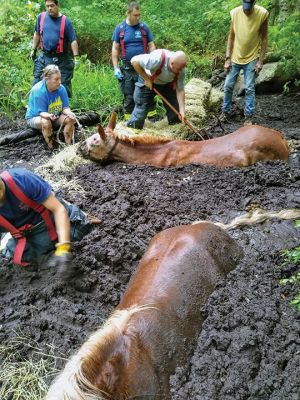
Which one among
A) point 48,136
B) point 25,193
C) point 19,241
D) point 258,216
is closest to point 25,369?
point 19,241

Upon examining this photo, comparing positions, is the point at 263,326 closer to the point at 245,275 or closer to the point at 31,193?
the point at 245,275

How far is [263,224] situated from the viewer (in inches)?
166

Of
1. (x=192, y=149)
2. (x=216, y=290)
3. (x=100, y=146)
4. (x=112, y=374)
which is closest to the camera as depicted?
(x=112, y=374)

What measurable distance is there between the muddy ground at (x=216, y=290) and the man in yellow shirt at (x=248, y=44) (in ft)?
Result: 6.02

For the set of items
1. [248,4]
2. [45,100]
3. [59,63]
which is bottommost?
[45,100]

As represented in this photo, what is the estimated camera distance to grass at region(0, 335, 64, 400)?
2561mm

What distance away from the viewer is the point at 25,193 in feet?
10.5

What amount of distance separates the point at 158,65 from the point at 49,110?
5.95 ft

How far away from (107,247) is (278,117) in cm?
534

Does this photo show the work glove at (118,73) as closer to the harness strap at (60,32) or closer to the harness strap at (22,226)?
the harness strap at (60,32)

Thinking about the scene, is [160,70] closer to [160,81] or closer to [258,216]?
[160,81]

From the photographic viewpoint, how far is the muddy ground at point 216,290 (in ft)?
8.17

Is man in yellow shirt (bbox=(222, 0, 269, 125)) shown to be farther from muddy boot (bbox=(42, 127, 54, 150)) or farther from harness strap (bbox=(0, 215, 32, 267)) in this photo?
harness strap (bbox=(0, 215, 32, 267))

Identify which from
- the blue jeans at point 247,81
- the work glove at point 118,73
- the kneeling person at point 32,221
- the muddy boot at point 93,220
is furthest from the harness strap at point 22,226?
the blue jeans at point 247,81
